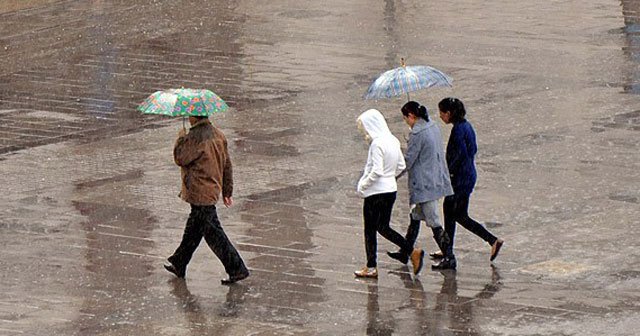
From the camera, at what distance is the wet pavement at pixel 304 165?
12.5 meters

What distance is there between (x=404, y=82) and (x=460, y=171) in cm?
85

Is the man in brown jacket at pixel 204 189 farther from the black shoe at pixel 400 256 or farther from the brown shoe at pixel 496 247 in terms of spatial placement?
the brown shoe at pixel 496 247

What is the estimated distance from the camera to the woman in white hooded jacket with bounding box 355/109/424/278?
43.5 feet

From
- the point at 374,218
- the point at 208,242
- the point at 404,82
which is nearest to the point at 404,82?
the point at 404,82

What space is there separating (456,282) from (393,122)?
6.60 meters

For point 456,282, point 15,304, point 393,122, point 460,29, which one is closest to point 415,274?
point 456,282

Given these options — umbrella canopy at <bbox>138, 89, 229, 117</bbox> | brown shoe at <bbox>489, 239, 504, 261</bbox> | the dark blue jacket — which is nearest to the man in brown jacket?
umbrella canopy at <bbox>138, 89, 229, 117</bbox>

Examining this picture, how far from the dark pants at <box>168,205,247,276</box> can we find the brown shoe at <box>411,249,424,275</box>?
133 centimetres

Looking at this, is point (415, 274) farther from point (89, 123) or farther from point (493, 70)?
point (493, 70)

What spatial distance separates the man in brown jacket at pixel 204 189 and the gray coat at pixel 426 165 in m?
1.46

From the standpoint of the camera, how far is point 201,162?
13.3 metres

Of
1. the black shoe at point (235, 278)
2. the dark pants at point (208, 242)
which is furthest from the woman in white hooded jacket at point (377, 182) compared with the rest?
the dark pants at point (208, 242)

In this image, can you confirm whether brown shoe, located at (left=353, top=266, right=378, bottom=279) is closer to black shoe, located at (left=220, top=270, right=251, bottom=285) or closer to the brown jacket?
black shoe, located at (left=220, top=270, right=251, bottom=285)

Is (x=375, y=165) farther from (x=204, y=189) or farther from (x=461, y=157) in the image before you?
(x=204, y=189)
